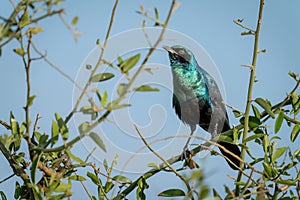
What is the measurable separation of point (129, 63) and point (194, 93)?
2908mm

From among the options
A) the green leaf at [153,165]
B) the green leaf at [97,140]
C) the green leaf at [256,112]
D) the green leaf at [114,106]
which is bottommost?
the green leaf at [153,165]

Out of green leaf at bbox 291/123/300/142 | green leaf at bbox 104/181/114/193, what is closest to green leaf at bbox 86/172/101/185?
green leaf at bbox 104/181/114/193

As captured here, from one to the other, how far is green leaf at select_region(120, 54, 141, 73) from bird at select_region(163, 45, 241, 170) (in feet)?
9.28

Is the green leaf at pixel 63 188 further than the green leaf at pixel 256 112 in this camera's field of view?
No

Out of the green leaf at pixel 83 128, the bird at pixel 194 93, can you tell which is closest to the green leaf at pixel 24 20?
the green leaf at pixel 83 128

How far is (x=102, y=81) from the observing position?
1.41 m

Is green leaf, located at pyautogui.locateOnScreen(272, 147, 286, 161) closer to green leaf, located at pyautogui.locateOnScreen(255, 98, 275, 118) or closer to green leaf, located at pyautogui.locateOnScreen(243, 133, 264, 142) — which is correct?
green leaf, located at pyautogui.locateOnScreen(243, 133, 264, 142)

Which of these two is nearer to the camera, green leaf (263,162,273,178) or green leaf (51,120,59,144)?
green leaf (51,120,59,144)

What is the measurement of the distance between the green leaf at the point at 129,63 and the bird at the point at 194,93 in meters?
2.83

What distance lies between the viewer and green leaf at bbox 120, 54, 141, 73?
4.09 ft

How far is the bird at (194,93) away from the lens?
412cm

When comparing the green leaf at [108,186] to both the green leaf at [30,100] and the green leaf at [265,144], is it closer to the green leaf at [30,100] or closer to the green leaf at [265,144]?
the green leaf at [265,144]

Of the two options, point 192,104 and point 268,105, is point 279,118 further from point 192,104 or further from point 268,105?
point 192,104

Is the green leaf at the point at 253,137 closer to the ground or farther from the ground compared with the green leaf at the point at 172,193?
farther from the ground
